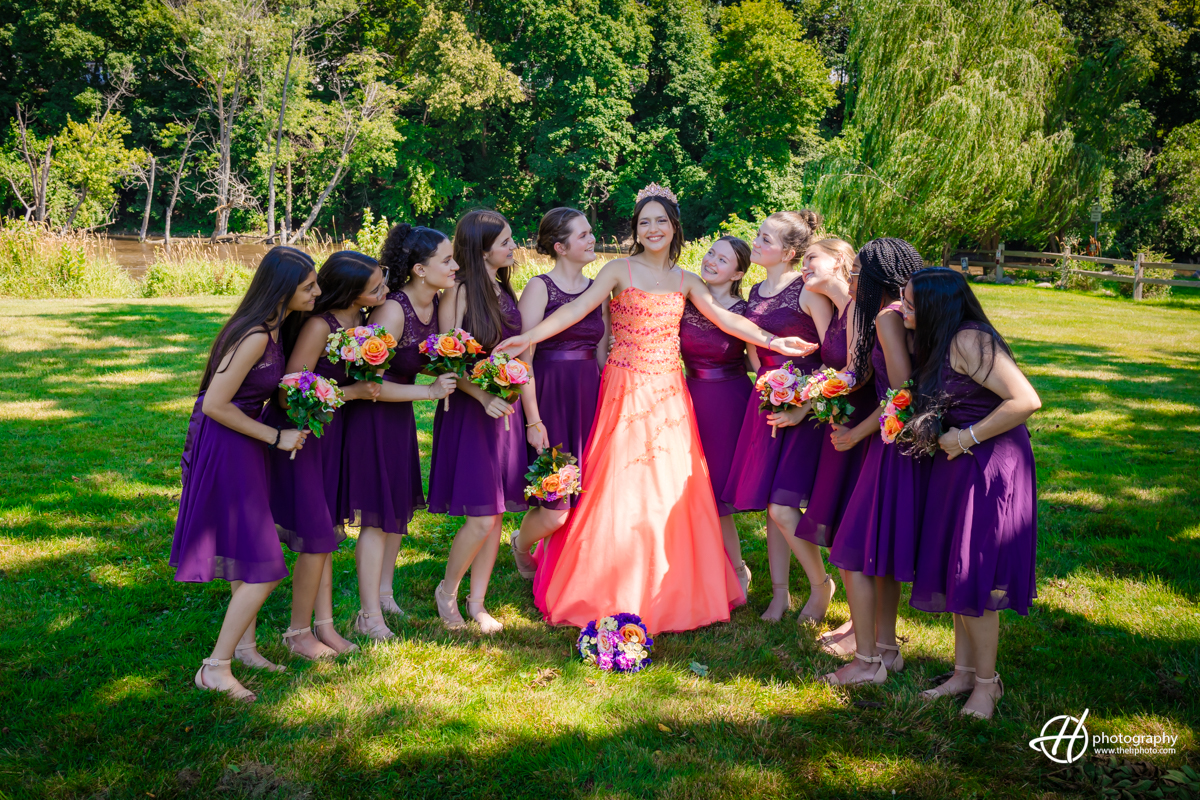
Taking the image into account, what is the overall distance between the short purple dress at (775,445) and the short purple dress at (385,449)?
6.59 feet

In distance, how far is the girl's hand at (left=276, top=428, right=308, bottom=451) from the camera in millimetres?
3852

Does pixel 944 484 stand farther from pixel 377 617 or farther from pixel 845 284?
pixel 377 617

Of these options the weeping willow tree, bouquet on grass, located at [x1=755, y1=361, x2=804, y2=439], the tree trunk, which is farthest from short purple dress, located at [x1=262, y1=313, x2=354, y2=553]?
the tree trunk

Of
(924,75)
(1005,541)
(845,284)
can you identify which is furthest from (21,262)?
(924,75)

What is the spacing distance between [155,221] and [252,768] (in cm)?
4460

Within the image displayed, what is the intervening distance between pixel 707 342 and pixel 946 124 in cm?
2184

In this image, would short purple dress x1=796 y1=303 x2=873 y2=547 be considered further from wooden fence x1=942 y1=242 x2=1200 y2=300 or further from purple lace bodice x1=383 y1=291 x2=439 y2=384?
wooden fence x1=942 y1=242 x2=1200 y2=300

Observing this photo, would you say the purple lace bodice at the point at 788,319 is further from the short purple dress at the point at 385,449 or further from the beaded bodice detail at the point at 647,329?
the short purple dress at the point at 385,449

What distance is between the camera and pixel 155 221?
41.0m

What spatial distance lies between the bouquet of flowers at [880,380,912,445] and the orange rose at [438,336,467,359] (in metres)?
2.21

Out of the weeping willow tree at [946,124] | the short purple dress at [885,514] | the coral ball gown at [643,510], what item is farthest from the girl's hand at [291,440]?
the weeping willow tree at [946,124]

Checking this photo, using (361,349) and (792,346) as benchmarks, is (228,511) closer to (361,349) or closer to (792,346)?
(361,349)

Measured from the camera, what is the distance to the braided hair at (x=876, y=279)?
4148mm

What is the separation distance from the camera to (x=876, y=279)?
4188 millimetres
